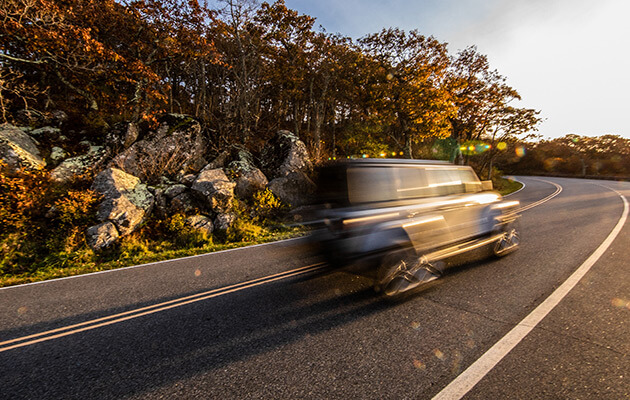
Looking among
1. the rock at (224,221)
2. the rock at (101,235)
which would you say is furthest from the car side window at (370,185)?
the rock at (101,235)

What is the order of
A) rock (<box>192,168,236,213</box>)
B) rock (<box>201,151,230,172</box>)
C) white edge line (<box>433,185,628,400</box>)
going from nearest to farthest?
white edge line (<box>433,185,628,400</box>), rock (<box>192,168,236,213</box>), rock (<box>201,151,230,172</box>)

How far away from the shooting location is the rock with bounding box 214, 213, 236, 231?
8.58 m

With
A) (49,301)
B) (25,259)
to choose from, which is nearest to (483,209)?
(49,301)

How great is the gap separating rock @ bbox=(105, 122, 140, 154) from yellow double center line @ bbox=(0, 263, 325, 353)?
9312 millimetres

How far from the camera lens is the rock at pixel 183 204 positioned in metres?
8.89

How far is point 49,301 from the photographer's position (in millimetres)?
4160

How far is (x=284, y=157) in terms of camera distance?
12594 mm

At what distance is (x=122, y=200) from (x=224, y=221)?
3123mm

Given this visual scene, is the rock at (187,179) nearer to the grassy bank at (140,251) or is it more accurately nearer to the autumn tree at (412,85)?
the grassy bank at (140,251)

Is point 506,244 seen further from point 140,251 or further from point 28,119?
point 28,119

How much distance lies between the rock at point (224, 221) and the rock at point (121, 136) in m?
5.69

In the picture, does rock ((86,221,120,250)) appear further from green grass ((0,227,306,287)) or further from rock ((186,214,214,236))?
rock ((186,214,214,236))

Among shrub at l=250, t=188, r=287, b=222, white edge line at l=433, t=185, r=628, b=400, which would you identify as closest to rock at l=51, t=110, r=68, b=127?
shrub at l=250, t=188, r=287, b=222

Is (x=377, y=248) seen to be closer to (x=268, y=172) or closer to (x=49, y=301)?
(x=49, y=301)
